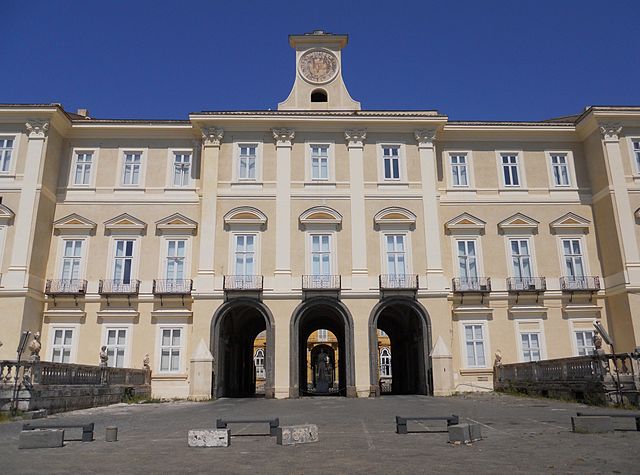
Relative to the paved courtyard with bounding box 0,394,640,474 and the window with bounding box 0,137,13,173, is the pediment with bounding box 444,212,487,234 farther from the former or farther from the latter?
the window with bounding box 0,137,13,173

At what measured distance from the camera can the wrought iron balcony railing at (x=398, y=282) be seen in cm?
2841

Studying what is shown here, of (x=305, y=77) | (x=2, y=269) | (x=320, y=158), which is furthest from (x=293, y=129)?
(x=2, y=269)

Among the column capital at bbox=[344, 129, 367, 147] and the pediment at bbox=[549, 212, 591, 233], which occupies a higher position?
the column capital at bbox=[344, 129, 367, 147]

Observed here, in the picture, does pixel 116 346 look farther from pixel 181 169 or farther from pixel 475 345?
pixel 475 345

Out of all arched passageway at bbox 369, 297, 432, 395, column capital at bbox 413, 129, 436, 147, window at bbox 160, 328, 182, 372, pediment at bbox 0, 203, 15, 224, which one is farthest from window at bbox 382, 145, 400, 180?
pediment at bbox 0, 203, 15, 224

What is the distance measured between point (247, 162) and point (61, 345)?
1374cm

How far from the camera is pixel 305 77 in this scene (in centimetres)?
3312

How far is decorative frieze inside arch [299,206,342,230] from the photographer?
2945 cm

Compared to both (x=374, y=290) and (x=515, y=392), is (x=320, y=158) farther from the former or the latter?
(x=515, y=392)

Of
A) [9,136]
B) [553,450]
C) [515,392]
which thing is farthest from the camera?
[9,136]

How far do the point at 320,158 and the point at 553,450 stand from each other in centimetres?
2377

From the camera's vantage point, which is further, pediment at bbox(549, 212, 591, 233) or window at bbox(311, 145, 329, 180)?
pediment at bbox(549, 212, 591, 233)

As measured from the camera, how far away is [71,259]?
29.5 meters

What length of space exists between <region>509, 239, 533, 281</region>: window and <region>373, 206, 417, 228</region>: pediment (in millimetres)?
5969
